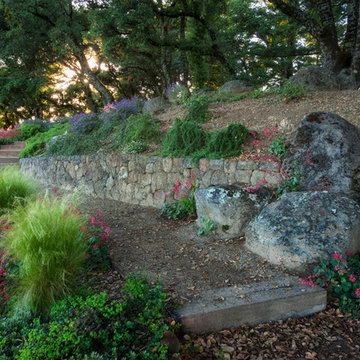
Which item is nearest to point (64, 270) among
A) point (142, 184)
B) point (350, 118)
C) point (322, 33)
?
point (142, 184)

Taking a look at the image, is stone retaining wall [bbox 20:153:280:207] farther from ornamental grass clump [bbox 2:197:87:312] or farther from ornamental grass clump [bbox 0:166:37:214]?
ornamental grass clump [bbox 2:197:87:312]

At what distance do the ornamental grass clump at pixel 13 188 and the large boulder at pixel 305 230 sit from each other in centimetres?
310

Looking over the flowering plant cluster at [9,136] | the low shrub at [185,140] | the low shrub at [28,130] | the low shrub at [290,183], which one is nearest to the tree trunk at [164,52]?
the low shrub at [185,140]

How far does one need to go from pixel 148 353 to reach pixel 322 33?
8.10m

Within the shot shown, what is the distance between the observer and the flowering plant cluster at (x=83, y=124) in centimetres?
797

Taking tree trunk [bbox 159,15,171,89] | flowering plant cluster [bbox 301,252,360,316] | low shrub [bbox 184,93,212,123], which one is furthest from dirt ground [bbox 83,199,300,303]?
tree trunk [bbox 159,15,171,89]

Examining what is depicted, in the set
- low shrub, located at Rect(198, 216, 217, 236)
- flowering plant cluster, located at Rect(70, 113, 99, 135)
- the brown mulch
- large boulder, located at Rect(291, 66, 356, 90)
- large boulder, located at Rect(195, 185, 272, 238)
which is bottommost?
the brown mulch

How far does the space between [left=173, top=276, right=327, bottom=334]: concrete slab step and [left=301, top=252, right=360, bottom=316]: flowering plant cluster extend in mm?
137

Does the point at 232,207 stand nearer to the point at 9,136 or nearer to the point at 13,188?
the point at 13,188

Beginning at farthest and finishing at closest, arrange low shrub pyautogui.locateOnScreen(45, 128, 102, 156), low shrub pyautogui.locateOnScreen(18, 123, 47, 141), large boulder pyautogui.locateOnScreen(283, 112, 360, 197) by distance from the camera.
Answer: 1. low shrub pyautogui.locateOnScreen(18, 123, 47, 141)
2. low shrub pyautogui.locateOnScreen(45, 128, 102, 156)
3. large boulder pyautogui.locateOnScreen(283, 112, 360, 197)

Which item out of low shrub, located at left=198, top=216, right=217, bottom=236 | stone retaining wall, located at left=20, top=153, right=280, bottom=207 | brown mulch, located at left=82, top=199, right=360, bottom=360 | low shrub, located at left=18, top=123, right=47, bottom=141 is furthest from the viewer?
low shrub, located at left=18, top=123, right=47, bottom=141

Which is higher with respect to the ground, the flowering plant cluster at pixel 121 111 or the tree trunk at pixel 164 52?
the tree trunk at pixel 164 52

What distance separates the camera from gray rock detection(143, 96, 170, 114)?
759 centimetres

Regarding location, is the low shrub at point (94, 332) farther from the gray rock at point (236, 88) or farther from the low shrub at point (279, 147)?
the gray rock at point (236, 88)
